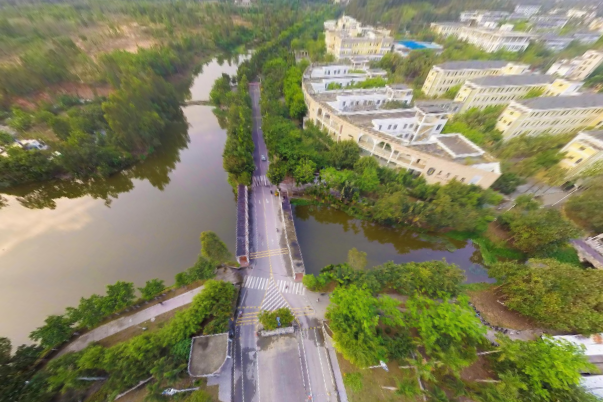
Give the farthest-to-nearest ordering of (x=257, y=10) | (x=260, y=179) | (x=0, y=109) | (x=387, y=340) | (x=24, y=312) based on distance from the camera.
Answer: (x=257, y=10), (x=0, y=109), (x=260, y=179), (x=24, y=312), (x=387, y=340)

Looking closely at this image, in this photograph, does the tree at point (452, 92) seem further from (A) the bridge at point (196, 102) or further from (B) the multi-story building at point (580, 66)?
(A) the bridge at point (196, 102)

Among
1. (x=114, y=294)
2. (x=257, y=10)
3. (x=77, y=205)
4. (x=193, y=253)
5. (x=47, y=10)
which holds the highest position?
(x=257, y=10)

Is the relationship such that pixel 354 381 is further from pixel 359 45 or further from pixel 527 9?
pixel 527 9

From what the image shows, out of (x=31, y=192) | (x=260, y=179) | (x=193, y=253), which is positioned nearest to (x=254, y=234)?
(x=193, y=253)

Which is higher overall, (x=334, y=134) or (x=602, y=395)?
(x=334, y=134)

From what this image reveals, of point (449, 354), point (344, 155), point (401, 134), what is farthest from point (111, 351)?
point (401, 134)

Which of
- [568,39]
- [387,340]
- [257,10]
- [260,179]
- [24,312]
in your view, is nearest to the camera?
[387,340]

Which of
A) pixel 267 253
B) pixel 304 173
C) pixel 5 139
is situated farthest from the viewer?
pixel 304 173

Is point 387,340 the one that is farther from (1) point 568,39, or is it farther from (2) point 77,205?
(1) point 568,39
